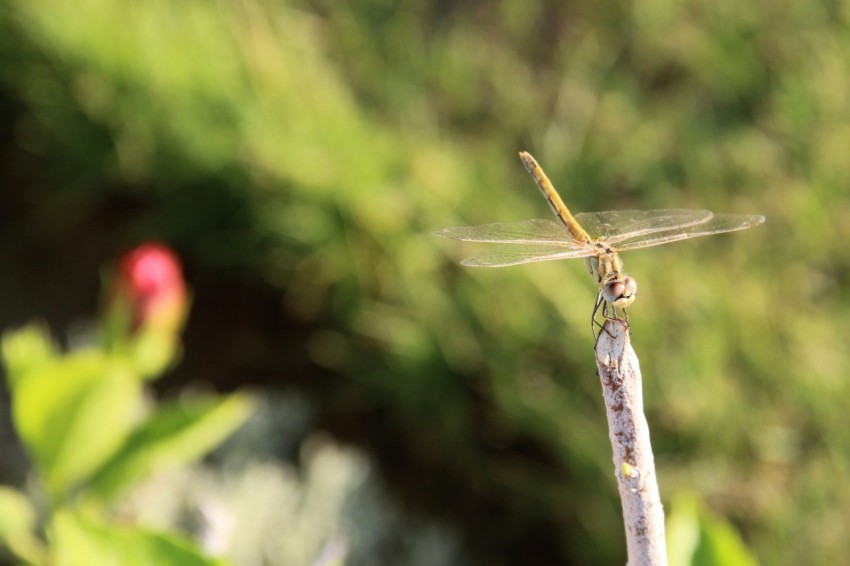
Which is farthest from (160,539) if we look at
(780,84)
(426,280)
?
(780,84)

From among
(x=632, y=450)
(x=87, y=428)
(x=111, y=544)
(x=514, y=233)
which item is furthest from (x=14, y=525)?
(x=632, y=450)

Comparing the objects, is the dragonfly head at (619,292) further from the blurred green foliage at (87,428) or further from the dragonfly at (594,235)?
the blurred green foliage at (87,428)

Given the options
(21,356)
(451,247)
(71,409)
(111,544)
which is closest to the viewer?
(111,544)

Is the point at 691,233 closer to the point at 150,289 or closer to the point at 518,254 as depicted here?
the point at 518,254

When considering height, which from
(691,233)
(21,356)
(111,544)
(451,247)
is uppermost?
(451,247)

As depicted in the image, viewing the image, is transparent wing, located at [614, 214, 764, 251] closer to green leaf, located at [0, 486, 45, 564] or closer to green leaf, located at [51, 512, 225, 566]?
green leaf, located at [51, 512, 225, 566]

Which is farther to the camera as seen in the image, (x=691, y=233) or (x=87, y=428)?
(x=87, y=428)

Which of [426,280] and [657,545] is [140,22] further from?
[657,545]

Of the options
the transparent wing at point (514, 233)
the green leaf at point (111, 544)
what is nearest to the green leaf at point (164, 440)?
the green leaf at point (111, 544)

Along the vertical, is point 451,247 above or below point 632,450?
above
